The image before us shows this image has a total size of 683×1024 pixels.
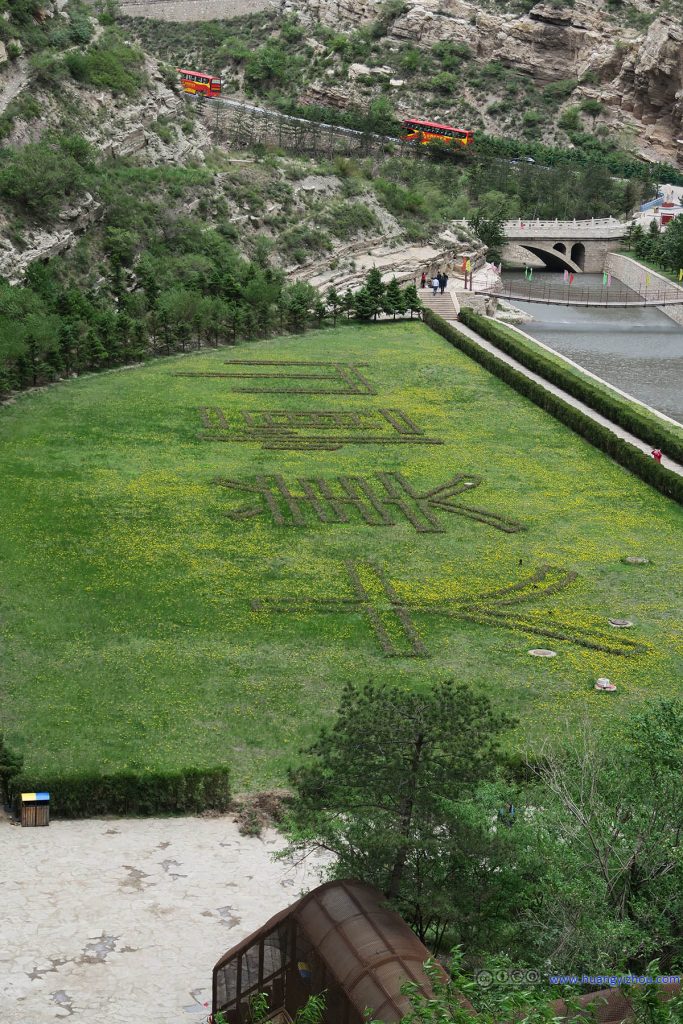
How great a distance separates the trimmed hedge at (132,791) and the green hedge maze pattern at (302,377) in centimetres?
3119

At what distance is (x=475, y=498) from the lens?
122ft

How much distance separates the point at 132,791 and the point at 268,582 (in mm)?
10157

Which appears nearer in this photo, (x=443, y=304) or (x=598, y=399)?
(x=598, y=399)

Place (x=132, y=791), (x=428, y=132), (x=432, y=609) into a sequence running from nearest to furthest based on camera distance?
(x=132, y=791) < (x=432, y=609) < (x=428, y=132)

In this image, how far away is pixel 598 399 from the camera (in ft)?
153

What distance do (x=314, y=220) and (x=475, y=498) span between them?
43421 mm

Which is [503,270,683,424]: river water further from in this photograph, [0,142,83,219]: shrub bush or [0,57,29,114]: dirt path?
[0,57,29,114]: dirt path

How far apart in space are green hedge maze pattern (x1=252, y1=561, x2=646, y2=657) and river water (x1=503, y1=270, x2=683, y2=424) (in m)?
21.4

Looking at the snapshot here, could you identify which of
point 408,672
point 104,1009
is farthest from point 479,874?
point 408,672

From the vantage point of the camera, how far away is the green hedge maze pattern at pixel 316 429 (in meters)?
43.0

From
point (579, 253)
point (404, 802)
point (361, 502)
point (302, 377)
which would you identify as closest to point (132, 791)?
point (404, 802)

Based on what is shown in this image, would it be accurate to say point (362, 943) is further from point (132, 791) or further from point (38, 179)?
point (38, 179)

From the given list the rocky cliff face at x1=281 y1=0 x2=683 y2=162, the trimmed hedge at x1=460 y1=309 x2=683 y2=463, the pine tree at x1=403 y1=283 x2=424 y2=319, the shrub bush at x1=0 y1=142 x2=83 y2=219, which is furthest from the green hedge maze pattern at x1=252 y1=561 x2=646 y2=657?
the rocky cliff face at x1=281 y1=0 x2=683 y2=162

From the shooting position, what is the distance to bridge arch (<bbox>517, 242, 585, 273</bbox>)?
100625 millimetres
